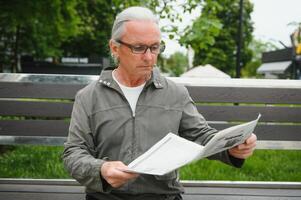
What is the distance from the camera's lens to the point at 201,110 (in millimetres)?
3604

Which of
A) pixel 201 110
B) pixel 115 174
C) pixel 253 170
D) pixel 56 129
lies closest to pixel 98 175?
pixel 115 174

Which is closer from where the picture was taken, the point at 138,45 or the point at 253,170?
the point at 138,45

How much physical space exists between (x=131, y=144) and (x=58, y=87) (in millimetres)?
1486

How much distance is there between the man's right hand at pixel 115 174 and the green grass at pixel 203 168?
8.73 feet

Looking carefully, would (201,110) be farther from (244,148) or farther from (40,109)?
(244,148)

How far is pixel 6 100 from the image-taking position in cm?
346

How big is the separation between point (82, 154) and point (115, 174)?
27 cm

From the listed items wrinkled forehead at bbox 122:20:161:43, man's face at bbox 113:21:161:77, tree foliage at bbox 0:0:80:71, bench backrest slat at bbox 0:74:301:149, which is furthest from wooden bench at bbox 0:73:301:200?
tree foliage at bbox 0:0:80:71

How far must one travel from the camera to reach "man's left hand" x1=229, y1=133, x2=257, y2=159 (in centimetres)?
205

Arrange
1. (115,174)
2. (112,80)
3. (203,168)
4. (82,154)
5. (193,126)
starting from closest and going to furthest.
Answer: (115,174) < (82,154) < (112,80) < (193,126) < (203,168)

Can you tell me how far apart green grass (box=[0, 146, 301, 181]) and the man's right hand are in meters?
2.66

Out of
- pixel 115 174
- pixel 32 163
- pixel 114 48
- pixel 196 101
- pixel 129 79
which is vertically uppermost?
pixel 114 48

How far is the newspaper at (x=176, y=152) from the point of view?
1.75 metres

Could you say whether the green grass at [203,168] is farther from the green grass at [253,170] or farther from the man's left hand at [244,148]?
the man's left hand at [244,148]
